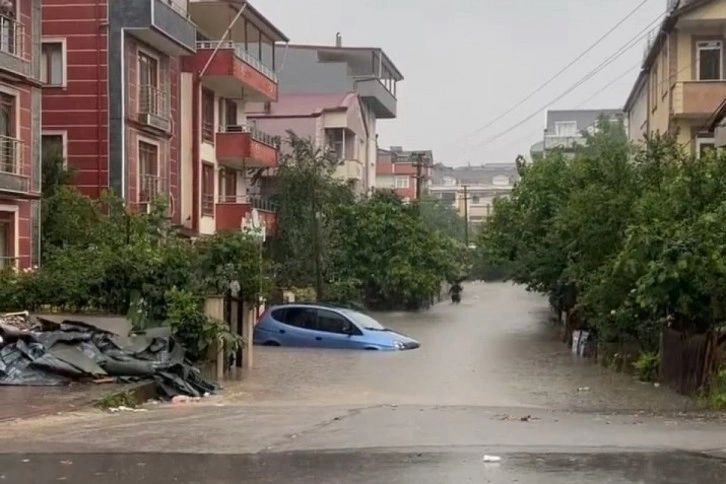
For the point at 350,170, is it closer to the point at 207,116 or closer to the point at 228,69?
the point at 207,116

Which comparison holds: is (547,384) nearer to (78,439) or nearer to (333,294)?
(78,439)

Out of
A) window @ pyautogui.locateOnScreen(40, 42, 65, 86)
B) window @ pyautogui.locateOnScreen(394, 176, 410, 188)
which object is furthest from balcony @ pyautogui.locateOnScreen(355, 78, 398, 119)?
window @ pyautogui.locateOnScreen(40, 42, 65, 86)

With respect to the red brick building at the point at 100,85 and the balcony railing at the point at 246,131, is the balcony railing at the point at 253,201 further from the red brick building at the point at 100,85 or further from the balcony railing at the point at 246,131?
the red brick building at the point at 100,85

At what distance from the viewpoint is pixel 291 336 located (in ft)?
107

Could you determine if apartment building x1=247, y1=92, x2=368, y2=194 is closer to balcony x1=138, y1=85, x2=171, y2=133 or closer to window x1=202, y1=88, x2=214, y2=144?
window x1=202, y1=88, x2=214, y2=144

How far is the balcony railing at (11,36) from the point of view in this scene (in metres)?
24.8

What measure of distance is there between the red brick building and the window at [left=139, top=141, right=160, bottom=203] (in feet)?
1.03

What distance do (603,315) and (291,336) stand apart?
35.9 feet

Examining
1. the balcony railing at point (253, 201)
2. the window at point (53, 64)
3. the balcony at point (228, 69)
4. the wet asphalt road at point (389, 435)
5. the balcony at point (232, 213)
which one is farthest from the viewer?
the balcony railing at point (253, 201)

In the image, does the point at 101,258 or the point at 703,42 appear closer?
the point at 101,258

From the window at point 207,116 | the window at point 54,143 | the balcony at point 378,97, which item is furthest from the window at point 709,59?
the balcony at point 378,97

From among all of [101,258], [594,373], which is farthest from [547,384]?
[101,258]

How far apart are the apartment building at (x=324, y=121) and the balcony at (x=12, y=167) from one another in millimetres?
31451

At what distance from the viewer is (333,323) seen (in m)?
32.7
